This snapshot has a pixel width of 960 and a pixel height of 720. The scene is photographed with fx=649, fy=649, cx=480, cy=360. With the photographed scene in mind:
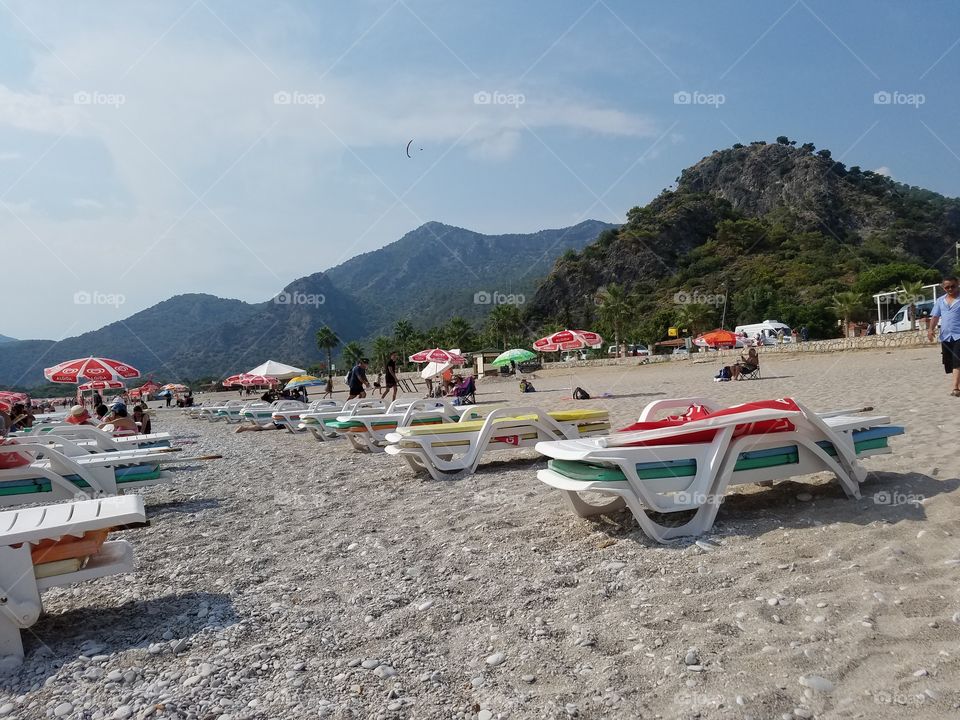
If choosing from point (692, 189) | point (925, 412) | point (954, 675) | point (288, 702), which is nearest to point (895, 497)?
point (954, 675)

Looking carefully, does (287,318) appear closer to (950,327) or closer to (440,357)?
(440,357)

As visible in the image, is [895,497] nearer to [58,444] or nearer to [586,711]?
[586,711]

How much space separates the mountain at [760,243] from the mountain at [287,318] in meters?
22.6

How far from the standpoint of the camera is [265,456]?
10.4m

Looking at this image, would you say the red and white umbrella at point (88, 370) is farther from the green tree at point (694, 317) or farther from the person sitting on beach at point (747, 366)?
the green tree at point (694, 317)

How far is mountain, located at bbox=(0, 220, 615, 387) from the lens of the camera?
426 feet

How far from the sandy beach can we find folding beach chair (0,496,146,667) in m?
0.22

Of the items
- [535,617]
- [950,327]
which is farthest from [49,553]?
[950,327]

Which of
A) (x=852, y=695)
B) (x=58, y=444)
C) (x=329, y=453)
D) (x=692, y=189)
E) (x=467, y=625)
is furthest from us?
(x=692, y=189)

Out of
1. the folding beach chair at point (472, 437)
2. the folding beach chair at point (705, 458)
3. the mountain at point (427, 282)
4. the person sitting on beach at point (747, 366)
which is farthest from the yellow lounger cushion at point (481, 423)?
the mountain at point (427, 282)

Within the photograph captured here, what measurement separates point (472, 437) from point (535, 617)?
389cm

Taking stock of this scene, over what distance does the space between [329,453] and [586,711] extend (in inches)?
320

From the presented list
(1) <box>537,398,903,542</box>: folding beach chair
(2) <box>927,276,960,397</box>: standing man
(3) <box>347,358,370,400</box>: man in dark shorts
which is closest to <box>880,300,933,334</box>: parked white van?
(2) <box>927,276,960,397</box>: standing man

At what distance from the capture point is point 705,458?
12.6 ft
